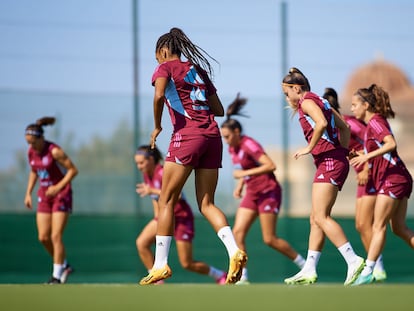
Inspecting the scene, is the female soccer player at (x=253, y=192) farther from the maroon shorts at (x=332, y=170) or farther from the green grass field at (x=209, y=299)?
the green grass field at (x=209, y=299)

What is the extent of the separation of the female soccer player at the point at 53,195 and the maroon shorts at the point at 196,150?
3.95 m

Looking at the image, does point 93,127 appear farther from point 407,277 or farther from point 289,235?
point 407,277

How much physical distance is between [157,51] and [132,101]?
6.12 meters

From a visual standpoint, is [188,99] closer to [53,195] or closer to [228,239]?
[228,239]

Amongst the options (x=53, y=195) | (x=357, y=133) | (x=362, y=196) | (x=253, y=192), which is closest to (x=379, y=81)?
(x=253, y=192)

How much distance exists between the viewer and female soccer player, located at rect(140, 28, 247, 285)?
7805 mm

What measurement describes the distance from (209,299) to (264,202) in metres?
6.00

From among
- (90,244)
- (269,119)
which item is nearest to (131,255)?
(90,244)

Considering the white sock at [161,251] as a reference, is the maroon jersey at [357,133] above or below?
above

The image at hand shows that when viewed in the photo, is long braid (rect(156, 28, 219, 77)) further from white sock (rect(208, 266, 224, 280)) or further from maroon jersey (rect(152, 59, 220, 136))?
white sock (rect(208, 266, 224, 280))

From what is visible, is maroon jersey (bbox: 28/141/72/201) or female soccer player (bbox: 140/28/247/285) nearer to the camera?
female soccer player (bbox: 140/28/247/285)

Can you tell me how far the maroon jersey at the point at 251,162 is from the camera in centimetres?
1180

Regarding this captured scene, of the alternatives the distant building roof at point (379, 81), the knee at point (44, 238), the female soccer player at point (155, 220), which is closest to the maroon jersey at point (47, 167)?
the knee at point (44, 238)

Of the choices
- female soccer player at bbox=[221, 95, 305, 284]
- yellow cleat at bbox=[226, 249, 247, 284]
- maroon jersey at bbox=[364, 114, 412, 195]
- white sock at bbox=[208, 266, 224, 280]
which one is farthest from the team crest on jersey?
yellow cleat at bbox=[226, 249, 247, 284]
